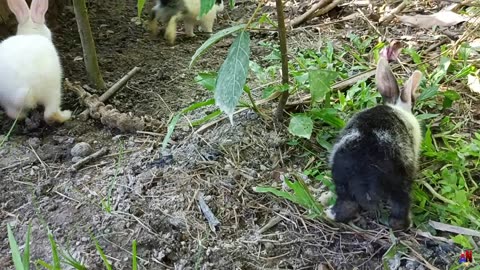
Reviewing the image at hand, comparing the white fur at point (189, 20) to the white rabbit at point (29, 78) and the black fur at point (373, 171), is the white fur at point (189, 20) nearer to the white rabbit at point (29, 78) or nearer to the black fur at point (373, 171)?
the white rabbit at point (29, 78)

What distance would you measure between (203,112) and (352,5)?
6.17 ft

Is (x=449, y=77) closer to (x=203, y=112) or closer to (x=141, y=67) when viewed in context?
(x=203, y=112)

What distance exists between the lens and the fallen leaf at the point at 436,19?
4.10 metres

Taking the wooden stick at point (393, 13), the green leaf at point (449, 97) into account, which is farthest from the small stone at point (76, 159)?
the wooden stick at point (393, 13)

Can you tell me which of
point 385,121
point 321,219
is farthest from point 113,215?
point 385,121

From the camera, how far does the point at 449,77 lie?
3.47 meters

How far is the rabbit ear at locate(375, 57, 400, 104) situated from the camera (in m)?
2.87

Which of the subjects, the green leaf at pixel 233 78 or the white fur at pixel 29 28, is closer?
the green leaf at pixel 233 78

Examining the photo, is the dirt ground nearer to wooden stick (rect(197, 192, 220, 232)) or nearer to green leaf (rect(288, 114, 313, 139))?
wooden stick (rect(197, 192, 220, 232))

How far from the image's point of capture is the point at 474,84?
3.45 metres

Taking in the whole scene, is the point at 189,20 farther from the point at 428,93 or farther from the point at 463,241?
the point at 463,241

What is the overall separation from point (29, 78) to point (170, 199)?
103 cm

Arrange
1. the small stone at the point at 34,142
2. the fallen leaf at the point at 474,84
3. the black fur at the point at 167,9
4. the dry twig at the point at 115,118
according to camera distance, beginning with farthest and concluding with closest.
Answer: the black fur at the point at 167,9 → the fallen leaf at the point at 474,84 → the dry twig at the point at 115,118 → the small stone at the point at 34,142

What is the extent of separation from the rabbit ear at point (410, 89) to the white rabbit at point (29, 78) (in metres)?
1.81
